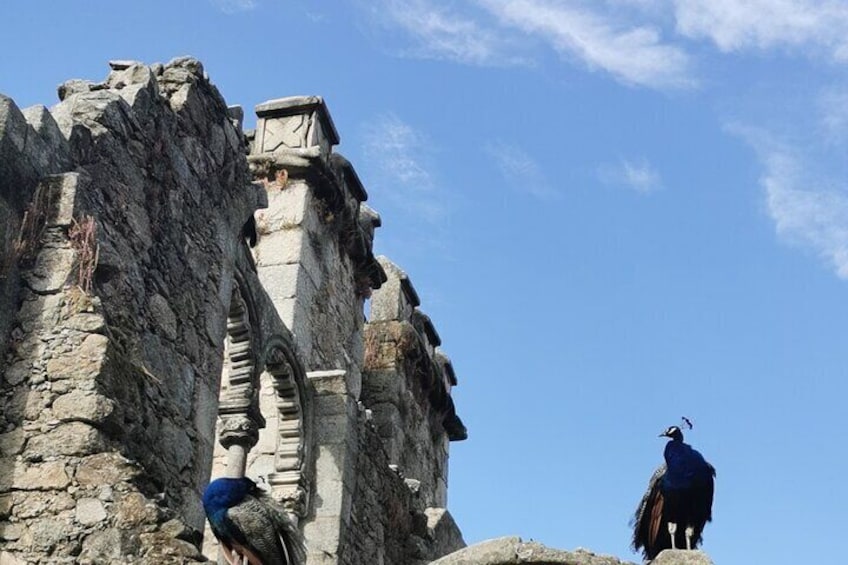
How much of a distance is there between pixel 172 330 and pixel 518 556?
2.48 meters

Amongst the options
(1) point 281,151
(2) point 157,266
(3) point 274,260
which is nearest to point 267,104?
(1) point 281,151

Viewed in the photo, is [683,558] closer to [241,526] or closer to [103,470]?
[241,526]

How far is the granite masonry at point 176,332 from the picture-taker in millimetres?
6988

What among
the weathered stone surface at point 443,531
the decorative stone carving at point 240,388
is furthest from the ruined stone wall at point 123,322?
the weathered stone surface at point 443,531

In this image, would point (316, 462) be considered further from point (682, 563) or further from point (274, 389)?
point (682, 563)

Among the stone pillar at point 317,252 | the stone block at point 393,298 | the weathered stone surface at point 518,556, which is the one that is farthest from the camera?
the stone block at point 393,298

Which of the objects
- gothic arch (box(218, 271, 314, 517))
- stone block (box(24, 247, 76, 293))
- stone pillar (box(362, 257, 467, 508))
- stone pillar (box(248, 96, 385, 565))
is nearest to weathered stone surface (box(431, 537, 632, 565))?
stone block (box(24, 247, 76, 293))

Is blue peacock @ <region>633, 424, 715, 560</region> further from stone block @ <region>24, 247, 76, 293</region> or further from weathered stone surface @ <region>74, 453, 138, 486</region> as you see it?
stone block @ <region>24, 247, 76, 293</region>

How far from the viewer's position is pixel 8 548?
269 inches

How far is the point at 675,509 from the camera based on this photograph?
8758 mm

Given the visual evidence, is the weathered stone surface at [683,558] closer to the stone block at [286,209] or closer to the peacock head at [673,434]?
the peacock head at [673,434]

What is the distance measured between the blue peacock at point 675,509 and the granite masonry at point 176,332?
1.28 m

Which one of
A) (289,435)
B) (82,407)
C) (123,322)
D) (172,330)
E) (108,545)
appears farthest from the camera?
(289,435)

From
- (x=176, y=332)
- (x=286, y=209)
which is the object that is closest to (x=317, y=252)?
(x=286, y=209)
